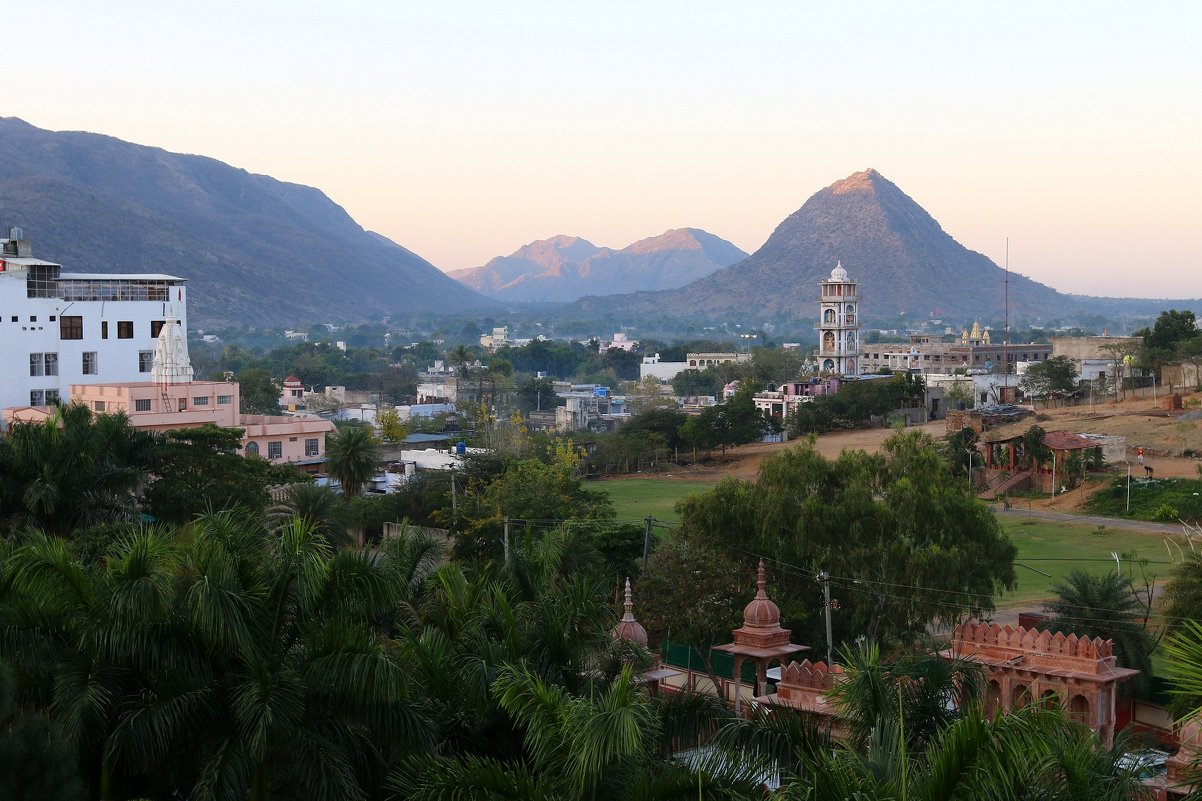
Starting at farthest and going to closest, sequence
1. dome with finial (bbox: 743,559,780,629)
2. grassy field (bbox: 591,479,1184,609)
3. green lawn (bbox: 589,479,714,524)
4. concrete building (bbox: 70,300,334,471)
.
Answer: green lawn (bbox: 589,479,714,524), concrete building (bbox: 70,300,334,471), grassy field (bbox: 591,479,1184,609), dome with finial (bbox: 743,559,780,629)

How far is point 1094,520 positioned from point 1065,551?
5.87 meters

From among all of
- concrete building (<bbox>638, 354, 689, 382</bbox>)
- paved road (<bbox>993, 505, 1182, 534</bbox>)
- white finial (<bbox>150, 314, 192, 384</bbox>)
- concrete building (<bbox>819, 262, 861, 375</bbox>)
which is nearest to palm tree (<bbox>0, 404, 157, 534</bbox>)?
white finial (<bbox>150, 314, 192, 384</bbox>)

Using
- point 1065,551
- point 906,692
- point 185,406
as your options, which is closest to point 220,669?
point 906,692

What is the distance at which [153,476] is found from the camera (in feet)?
110

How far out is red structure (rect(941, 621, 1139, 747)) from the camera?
18.5 m

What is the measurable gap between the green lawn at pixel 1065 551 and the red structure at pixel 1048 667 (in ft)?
45.6

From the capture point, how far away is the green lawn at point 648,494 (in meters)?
51.3

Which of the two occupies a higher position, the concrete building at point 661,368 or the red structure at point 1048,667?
the concrete building at point 661,368

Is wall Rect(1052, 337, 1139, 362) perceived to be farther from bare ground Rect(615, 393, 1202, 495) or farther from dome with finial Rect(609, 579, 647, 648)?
dome with finial Rect(609, 579, 647, 648)

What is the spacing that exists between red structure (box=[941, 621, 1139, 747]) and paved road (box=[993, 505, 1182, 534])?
2653 centimetres

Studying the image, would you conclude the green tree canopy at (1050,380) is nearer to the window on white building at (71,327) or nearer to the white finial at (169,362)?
the white finial at (169,362)

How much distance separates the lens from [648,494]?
191 feet

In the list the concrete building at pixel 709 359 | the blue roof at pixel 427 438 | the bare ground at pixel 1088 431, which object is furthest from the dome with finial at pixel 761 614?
the concrete building at pixel 709 359

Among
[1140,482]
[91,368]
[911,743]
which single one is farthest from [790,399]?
[911,743]
